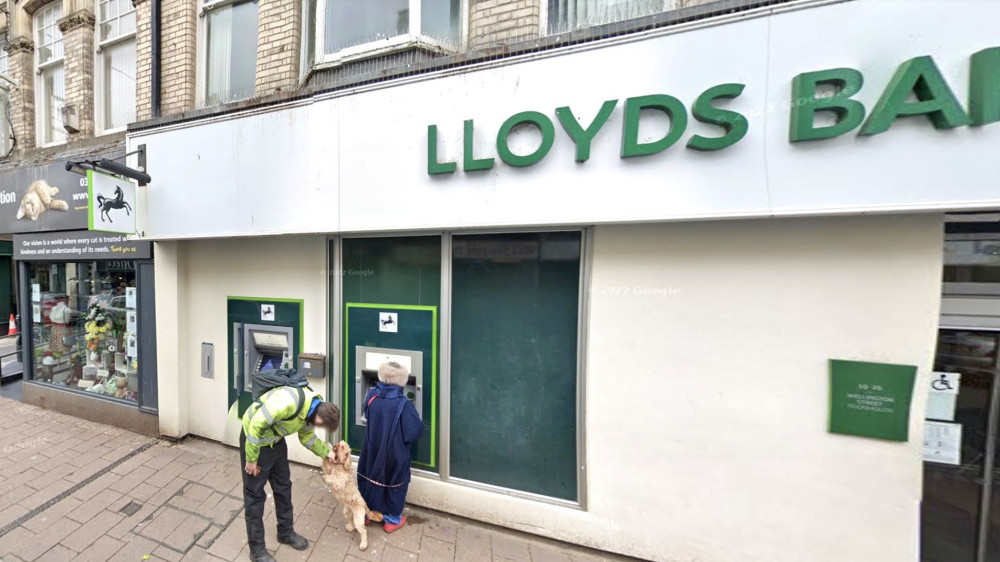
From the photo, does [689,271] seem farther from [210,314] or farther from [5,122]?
[5,122]

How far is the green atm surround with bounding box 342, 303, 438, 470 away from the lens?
10.4ft

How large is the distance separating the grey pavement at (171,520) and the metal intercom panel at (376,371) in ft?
2.99

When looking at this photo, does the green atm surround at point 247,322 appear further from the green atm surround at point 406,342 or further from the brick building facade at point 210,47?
the brick building facade at point 210,47

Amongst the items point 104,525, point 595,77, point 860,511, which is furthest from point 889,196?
point 104,525

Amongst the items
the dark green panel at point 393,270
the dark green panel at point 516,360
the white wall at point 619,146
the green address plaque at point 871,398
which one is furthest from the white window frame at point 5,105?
the green address plaque at point 871,398

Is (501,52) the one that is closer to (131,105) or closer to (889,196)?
(889,196)

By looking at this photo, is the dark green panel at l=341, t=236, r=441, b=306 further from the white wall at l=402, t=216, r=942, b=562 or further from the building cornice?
the building cornice

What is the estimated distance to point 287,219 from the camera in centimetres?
323

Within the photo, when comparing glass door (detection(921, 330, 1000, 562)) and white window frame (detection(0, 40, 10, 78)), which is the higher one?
white window frame (detection(0, 40, 10, 78))

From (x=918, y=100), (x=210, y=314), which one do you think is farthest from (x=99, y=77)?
(x=918, y=100)

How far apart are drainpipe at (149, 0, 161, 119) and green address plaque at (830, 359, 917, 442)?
720 cm

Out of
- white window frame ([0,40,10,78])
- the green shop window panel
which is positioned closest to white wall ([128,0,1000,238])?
the green shop window panel

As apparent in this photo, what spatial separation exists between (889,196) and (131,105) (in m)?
8.62

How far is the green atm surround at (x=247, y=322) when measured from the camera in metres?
3.69
